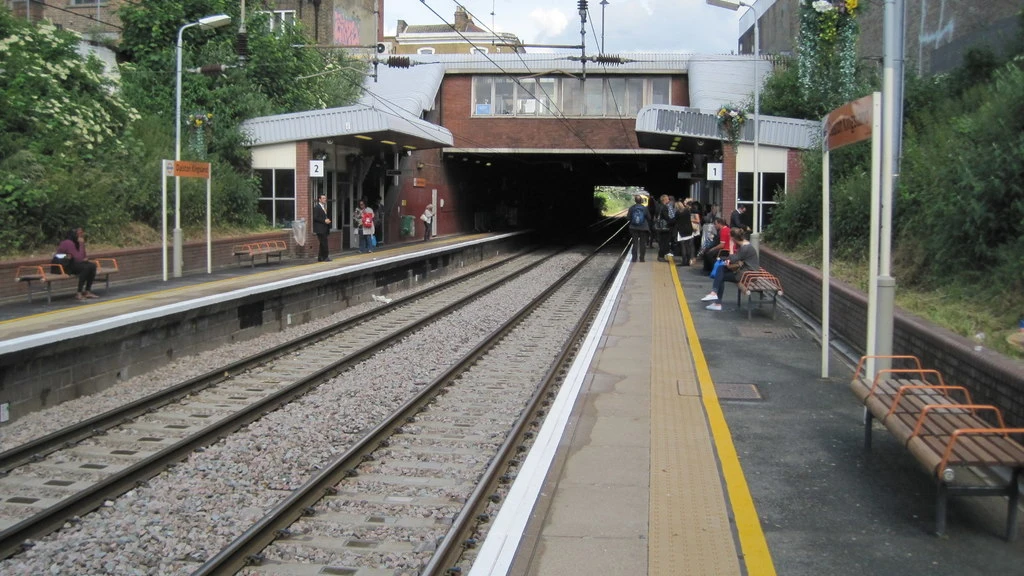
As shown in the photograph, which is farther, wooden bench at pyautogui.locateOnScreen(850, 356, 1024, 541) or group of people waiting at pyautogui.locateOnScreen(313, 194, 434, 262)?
group of people waiting at pyautogui.locateOnScreen(313, 194, 434, 262)

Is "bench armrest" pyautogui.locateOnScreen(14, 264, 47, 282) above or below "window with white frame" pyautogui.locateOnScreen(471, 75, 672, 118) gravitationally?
below

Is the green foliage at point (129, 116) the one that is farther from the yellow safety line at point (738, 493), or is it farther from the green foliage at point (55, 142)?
the yellow safety line at point (738, 493)

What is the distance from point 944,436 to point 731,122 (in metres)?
19.5

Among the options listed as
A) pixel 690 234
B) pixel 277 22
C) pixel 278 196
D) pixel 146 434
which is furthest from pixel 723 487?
pixel 277 22

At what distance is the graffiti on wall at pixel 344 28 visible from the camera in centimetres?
4172

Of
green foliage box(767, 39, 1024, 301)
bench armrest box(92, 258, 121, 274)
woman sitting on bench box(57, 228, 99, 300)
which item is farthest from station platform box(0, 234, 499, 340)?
green foliage box(767, 39, 1024, 301)

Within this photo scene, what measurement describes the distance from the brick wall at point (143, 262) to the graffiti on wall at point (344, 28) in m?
19.8

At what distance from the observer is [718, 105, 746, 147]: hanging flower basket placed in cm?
2389

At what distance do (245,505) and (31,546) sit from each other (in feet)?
4.22

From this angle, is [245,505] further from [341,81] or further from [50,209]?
[341,81]

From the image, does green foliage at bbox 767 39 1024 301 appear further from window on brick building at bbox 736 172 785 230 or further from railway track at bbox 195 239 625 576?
window on brick building at bbox 736 172 785 230

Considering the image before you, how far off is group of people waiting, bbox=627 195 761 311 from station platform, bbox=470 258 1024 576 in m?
5.33

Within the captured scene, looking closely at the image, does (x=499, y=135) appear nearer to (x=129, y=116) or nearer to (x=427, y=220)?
(x=427, y=220)

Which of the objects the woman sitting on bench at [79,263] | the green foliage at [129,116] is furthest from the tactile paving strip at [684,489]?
the green foliage at [129,116]
